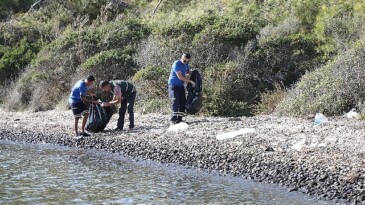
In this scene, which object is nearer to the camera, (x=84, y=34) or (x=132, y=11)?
(x=84, y=34)

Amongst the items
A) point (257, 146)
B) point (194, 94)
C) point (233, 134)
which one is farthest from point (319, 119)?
point (194, 94)

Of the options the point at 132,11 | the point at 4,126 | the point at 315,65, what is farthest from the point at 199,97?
the point at 132,11

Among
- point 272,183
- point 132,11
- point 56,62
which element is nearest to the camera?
point 272,183

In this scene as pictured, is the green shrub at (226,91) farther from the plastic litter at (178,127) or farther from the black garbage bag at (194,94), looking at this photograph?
the plastic litter at (178,127)

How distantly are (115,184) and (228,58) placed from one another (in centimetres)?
952

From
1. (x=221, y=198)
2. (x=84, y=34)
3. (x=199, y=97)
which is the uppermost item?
(x=84, y=34)

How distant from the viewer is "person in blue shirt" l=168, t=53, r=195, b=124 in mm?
14789

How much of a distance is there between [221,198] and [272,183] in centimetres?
117

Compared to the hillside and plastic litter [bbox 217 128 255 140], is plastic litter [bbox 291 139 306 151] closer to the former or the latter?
plastic litter [bbox 217 128 255 140]

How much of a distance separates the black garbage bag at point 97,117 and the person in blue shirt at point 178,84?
170 cm

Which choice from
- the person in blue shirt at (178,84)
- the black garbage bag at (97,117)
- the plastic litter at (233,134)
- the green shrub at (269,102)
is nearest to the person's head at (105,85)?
the black garbage bag at (97,117)

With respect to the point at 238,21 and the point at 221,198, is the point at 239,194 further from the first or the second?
the point at 238,21

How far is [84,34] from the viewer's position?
2408 centimetres

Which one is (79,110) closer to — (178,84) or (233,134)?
(178,84)
